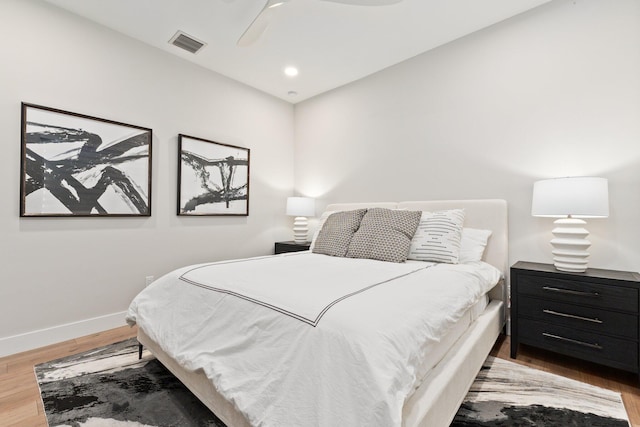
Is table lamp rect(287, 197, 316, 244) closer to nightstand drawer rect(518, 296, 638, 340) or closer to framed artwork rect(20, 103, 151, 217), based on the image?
framed artwork rect(20, 103, 151, 217)

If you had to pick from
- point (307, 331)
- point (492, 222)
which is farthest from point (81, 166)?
point (492, 222)

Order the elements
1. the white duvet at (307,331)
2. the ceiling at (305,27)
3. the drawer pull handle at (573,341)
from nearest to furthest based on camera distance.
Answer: the white duvet at (307,331) → the drawer pull handle at (573,341) → the ceiling at (305,27)

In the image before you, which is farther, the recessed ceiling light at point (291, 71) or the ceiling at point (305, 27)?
the recessed ceiling light at point (291, 71)

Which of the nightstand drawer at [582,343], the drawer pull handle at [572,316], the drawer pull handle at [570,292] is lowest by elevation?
the nightstand drawer at [582,343]

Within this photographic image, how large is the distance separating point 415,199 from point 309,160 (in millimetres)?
1648

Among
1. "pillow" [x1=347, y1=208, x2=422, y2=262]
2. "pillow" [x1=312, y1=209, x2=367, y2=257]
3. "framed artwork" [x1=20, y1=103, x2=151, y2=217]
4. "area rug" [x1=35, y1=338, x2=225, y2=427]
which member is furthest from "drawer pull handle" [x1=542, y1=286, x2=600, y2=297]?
"framed artwork" [x1=20, y1=103, x2=151, y2=217]

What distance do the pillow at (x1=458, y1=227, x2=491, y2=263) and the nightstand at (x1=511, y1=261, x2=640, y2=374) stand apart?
0.29 meters

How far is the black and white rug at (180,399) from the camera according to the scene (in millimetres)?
1503

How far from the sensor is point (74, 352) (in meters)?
2.26

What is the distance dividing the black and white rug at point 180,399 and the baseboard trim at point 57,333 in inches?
15.7

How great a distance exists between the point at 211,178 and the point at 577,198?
10.6ft

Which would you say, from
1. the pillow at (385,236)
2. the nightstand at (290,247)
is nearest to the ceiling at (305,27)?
the pillow at (385,236)

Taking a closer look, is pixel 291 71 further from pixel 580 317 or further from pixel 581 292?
pixel 580 317

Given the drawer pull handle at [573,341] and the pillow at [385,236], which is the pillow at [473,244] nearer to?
the pillow at [385,236]
